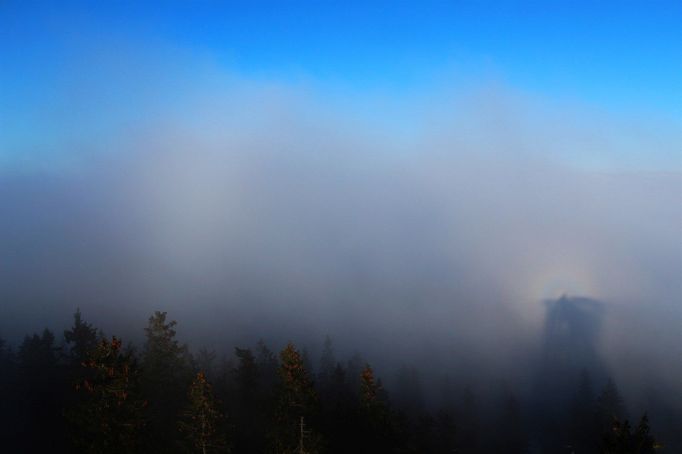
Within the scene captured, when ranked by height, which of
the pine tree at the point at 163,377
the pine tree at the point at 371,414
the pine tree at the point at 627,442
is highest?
the pine tree at the point at 163,377

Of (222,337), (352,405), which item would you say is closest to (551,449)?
(352,405)

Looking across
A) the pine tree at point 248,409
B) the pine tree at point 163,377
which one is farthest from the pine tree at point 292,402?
the pine tree at point 248,409

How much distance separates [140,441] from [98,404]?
3622 mm

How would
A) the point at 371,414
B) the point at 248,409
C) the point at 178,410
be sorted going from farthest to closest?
A: the point at 248,409
the point at 178,410
the point at 371,414

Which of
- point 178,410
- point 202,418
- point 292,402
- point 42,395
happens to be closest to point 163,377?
point 178,410

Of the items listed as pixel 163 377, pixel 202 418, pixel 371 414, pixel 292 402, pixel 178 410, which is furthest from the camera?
pixel 163 377

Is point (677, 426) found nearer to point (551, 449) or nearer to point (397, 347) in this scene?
point (551, 449)

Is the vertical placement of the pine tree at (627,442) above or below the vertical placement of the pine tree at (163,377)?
below

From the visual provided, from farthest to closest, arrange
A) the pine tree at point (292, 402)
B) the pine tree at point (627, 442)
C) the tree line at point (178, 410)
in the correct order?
the pine tree at point (292, 402) < the tree line at point (178, 410) < the pine tree at point (627, 442)

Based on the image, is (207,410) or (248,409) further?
(248,409)

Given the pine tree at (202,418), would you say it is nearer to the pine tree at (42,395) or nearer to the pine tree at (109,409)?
the pine tree at (109,409)

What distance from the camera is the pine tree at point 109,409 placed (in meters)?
28.7

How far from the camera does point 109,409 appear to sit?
2911 centimetres

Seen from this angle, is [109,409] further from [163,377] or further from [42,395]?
[42,395]
